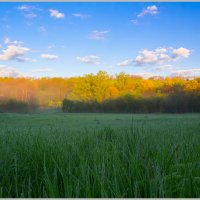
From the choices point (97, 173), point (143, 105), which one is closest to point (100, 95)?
point (143, 105)

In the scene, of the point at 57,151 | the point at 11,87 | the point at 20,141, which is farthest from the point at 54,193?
the point at 11,87

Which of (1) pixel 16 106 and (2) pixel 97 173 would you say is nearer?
(2) pixel 97 173

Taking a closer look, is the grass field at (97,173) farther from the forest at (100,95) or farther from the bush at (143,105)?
the bush at (143,105)

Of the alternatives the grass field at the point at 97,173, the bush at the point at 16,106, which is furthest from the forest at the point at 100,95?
the grass field at the point at 97,173

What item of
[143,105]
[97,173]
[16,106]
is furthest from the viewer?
[143,105]

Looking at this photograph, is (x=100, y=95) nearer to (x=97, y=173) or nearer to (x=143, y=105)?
(x=143, y=105)

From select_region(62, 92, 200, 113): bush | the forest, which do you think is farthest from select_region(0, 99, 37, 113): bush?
select_region(62, 92, 200, 113): bush

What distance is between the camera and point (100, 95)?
41.8m

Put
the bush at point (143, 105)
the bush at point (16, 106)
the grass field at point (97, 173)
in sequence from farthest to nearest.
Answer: the bush at point (143, 105), the bush at point (16, 106), the grass field at point (97, 173)

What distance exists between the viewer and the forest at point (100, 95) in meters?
30.9

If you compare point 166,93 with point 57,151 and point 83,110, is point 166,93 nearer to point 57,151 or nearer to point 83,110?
point 83,110

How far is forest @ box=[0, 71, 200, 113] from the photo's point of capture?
30859mm

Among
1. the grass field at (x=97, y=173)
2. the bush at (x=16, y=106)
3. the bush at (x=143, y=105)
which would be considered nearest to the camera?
the grass field at (x=97, y=173)

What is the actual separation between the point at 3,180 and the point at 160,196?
131 centimetres
